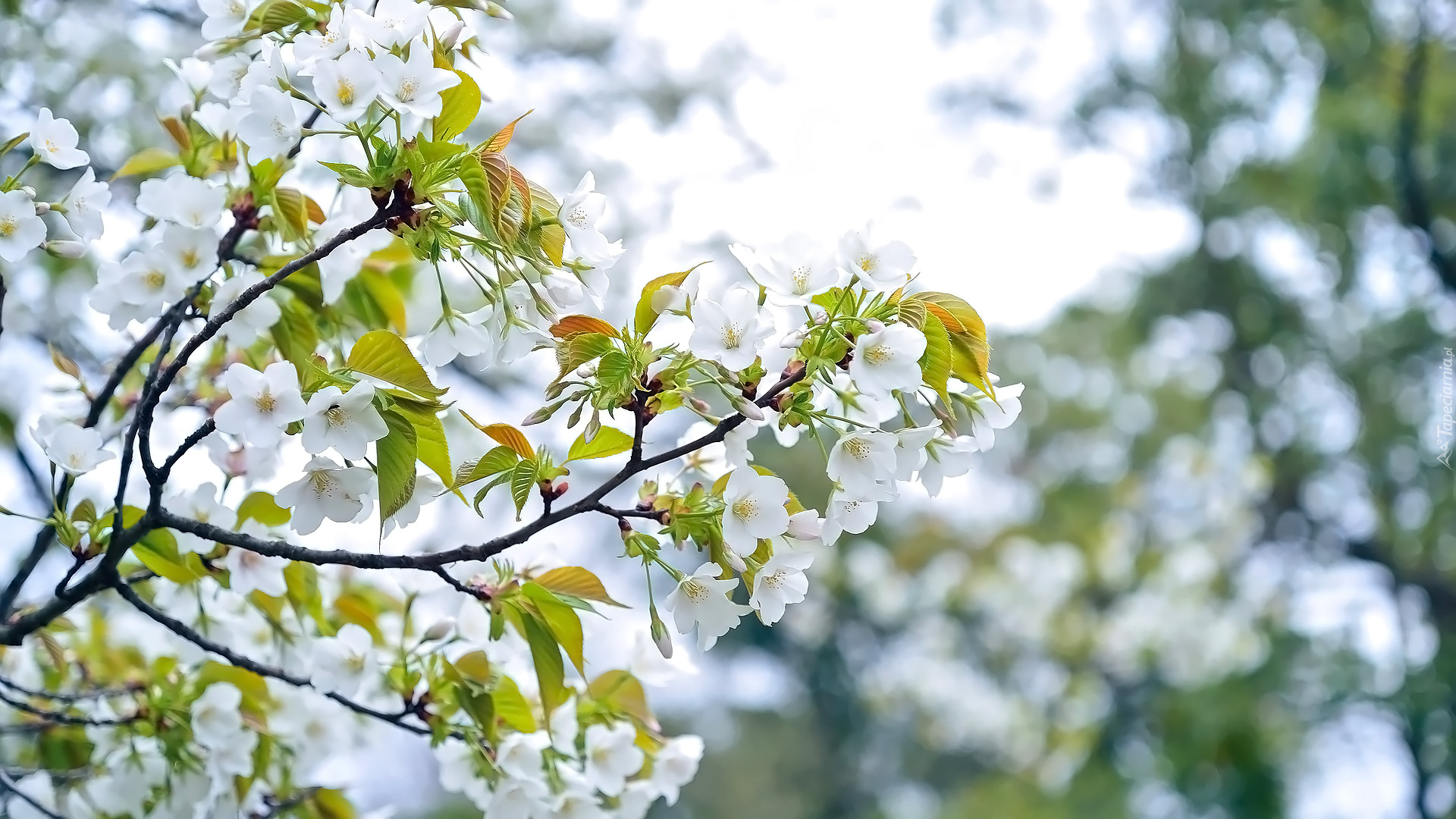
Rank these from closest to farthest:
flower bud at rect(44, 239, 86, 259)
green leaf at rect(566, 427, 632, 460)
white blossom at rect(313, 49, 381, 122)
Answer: white blossom at rect(313, 49, 381, 122) → green leaf at rect(566, 427, 632, 460) → flower bud at rect(44, 239, 86, 259)

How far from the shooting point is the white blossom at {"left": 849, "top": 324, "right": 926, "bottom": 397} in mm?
607

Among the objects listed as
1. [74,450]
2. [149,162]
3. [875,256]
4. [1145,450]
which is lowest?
[1145,450]

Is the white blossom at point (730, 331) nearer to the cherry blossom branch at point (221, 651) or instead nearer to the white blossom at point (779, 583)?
the white blossom at point (779, 583)

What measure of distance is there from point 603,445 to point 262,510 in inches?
14.2

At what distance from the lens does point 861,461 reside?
0.66 m

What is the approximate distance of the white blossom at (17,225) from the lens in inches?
28.6

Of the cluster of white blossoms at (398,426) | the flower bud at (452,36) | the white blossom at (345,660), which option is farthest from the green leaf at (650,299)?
the white blossom at (345,660)

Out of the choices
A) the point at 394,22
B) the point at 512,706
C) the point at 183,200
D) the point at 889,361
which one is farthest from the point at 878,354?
the point at 183,200

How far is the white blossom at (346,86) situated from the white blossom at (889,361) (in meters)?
0.30

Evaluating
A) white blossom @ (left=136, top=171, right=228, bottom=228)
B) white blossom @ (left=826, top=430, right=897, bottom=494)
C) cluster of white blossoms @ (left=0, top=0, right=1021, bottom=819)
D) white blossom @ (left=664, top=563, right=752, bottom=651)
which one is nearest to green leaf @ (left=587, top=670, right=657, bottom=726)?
cluster of white blossoms @ (left=0, top=0, right=1021, bottom=819)

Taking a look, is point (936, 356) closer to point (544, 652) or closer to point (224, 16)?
point (544, 652)

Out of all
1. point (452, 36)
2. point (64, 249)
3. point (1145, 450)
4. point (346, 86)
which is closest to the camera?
point (346, 86)

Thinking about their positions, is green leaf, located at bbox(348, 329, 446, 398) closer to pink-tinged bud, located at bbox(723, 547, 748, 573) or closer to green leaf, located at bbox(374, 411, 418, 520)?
green leaf, located at bbox(374, 411, 418, 520)

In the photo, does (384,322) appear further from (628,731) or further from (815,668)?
(815,668)
